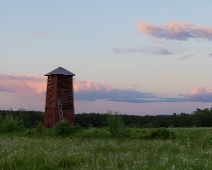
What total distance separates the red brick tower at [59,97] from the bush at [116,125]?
1724cm

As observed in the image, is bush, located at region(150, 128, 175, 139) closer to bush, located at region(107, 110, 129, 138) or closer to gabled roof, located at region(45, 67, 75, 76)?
bush, located at region(107, 110, 129, 138)

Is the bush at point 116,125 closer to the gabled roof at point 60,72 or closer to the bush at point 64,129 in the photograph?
the bush at point 64,129

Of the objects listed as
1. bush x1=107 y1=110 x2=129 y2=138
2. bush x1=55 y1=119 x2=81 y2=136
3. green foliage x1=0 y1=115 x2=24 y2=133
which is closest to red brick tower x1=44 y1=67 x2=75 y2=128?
green foliage x1=0 y1=115 x2=24 y2=133

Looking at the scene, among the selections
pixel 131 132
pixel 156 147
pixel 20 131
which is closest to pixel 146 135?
pixel 131 132

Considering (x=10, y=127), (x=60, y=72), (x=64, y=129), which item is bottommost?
(x=64, y=129)

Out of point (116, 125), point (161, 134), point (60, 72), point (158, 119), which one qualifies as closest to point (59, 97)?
point (60, 72)

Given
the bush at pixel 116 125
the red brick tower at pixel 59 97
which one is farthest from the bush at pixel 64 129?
the red brick tower at pixel 59 97

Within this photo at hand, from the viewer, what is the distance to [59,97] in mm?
43375

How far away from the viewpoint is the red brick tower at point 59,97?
42.9m

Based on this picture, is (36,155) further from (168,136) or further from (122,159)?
(168,136)

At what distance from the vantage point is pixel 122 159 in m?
14.2

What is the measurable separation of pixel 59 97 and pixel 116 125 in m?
18.4

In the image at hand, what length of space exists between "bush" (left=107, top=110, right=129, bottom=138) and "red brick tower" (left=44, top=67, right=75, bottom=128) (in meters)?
17.2

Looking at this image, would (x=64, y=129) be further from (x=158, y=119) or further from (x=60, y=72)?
(x=158, y=119)
